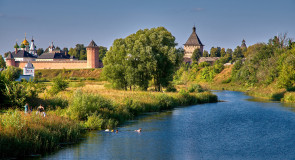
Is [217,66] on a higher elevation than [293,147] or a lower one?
higher

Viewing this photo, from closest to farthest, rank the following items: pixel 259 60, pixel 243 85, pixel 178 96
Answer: pixel 178 96 → pixel 259 60 → pixel 243 85

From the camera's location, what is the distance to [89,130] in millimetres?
21344

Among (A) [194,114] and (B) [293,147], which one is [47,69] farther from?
(B) [293,147]

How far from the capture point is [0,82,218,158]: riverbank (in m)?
15.0

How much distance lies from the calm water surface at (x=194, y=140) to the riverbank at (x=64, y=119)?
819 mm

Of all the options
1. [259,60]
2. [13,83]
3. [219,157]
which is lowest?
[219,157]

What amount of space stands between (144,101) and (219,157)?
1616cm

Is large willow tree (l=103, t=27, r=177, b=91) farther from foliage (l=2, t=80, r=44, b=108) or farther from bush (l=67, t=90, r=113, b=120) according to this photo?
foliage (l=2, t=80, r=44, b=108)

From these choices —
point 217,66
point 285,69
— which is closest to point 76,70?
point 217,66

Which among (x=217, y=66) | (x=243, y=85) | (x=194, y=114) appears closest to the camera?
(x=194, y=114)

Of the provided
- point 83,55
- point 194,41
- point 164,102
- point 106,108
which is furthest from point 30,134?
point 194,41

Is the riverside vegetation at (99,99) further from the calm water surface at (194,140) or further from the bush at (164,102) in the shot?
the calm water surface at (194,140)

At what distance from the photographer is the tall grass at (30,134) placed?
48.3ft

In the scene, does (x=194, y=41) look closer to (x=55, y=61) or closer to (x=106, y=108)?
(x=55, y=61)
